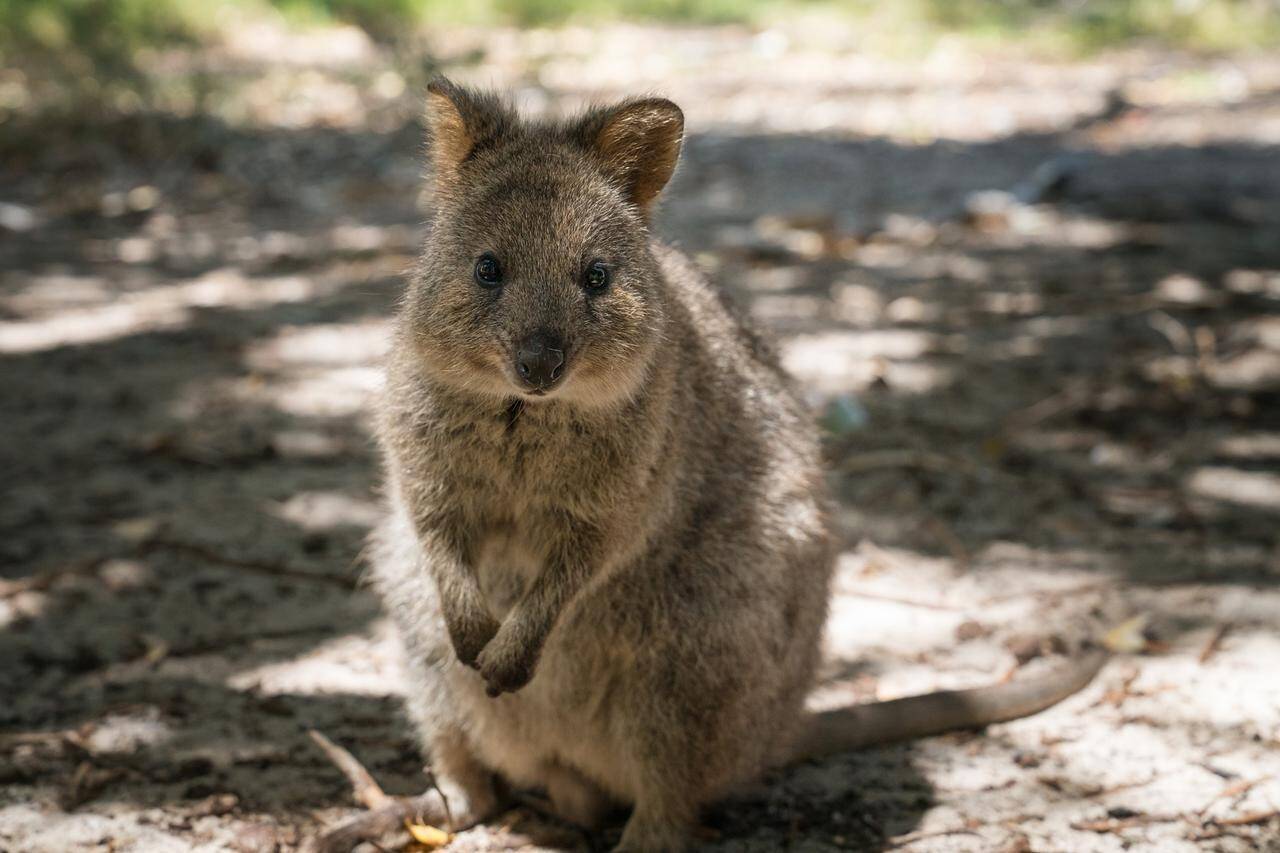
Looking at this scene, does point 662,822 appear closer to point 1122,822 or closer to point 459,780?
point 459,780

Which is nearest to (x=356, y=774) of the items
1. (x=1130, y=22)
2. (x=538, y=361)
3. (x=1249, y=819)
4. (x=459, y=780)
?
(x=459, y=780)

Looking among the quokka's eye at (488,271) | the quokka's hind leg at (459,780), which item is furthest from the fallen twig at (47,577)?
the quokka's eye at (488,271)

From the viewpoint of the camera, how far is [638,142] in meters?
2.80

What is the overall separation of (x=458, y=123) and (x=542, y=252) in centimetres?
41

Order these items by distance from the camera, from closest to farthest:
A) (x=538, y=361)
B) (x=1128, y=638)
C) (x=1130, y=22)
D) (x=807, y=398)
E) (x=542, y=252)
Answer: (x=538, y=361) → (x=542, y=252) → (x=1128, y=638) → (x=807, y=398) → (x=1130, y=22)

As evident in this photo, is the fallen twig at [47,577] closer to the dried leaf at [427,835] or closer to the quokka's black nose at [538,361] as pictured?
the dried leaf at [427,835]

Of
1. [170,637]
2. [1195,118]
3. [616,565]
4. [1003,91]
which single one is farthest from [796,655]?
[1003,91]

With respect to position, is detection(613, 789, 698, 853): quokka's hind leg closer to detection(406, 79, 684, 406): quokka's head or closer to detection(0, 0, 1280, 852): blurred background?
→ detection(0, 0, 1280, 852): blurred background

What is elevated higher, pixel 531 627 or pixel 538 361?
pixel 538 361

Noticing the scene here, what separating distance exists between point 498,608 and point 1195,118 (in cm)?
894

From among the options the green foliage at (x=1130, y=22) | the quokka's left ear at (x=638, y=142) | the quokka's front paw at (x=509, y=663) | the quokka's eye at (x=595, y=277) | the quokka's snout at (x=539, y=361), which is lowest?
the quokka's front paw at (x=509, y=663)

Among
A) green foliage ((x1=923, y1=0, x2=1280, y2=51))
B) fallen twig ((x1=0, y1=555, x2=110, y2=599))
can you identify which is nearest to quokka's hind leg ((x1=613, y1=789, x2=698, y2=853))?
fallen twig ((x1=0, y1=555, x2=110, y2=599))

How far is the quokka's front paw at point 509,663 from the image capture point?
2662mm

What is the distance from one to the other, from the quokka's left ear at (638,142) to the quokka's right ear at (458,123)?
0.19 metres
